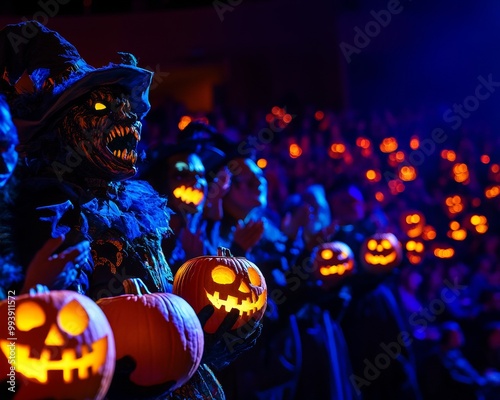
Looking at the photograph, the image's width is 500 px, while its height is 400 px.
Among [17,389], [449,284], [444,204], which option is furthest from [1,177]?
[444,204]

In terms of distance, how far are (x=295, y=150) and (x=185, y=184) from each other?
7566 millimetres

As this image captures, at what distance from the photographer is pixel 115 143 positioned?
2113 millimetres

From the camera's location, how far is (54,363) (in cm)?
143

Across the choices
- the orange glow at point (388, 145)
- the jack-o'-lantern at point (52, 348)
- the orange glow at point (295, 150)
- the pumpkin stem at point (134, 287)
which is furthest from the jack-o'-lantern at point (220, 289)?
the orange glow at point (388, 145)

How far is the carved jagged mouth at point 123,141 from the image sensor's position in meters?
2.10

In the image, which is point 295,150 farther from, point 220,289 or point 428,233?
point 220,289

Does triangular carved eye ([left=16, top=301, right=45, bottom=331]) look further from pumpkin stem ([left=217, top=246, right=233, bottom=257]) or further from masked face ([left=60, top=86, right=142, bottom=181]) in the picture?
pumpkin stem ([left=217, top=246, right=233, bottom=257])

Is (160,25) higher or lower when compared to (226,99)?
higher

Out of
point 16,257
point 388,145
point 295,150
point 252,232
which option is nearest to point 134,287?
point 16,257

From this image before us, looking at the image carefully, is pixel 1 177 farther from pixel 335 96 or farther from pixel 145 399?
pixel 335 96

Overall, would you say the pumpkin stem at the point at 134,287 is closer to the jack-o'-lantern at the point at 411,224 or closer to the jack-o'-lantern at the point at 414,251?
the jack-o'-lantern at the point at 414,251

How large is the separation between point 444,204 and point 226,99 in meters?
6.99

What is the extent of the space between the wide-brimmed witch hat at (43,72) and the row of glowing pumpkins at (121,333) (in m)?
0.68

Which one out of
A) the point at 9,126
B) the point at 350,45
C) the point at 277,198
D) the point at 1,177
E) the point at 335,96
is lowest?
the point at 277,198
